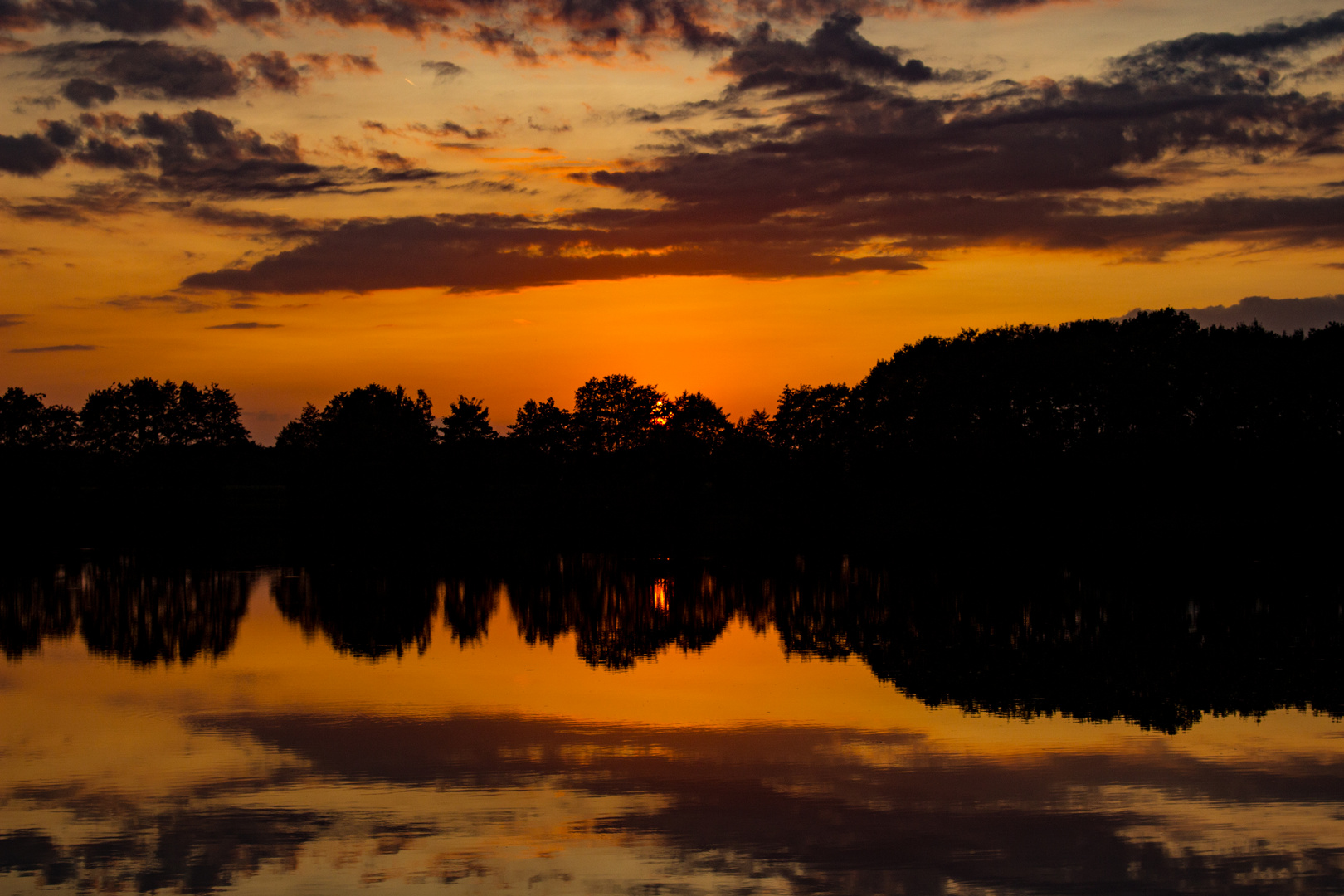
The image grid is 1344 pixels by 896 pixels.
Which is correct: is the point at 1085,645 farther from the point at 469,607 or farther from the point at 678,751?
the point at 469,607

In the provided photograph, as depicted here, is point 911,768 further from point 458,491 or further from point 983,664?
point 458,491

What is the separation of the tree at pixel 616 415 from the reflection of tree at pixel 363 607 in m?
98.3

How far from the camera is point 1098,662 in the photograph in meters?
30.6

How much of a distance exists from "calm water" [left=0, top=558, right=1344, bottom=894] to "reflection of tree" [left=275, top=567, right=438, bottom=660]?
1.19 ft

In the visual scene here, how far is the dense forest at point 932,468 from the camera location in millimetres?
85438

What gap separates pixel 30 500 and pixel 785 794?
10257 cm

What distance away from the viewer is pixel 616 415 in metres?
157

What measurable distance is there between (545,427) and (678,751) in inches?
5336

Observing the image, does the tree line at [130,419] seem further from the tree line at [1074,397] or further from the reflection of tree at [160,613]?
the reflection of tree at [160,613]

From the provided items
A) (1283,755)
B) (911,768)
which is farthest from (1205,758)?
(911,768)

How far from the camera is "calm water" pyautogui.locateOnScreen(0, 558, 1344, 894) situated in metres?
15.6

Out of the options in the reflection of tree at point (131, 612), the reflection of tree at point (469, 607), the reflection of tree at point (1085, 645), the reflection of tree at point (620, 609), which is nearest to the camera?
the reflection of tree at point (1085, 645)

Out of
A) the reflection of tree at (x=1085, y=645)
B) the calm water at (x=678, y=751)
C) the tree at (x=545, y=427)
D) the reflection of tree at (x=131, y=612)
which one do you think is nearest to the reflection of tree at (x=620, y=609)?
the calm water at (x=678, y=751)

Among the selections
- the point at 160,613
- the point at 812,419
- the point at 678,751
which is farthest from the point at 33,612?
the point at 812,419
